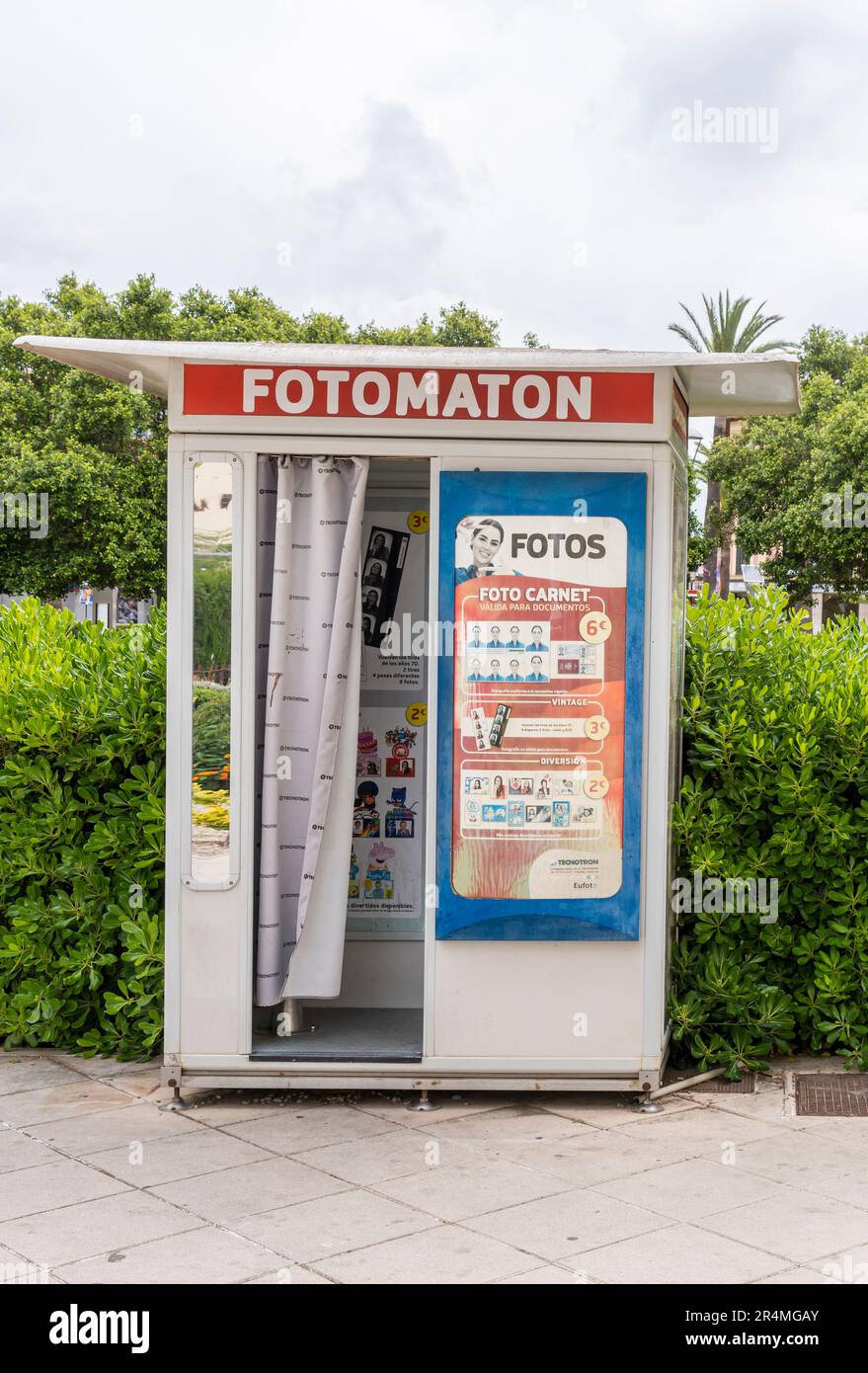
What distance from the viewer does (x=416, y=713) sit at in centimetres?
636

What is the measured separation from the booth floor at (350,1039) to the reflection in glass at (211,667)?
744 millimetres

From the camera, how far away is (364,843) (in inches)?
250

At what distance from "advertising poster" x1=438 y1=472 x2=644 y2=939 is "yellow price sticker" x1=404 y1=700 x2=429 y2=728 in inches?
41.9

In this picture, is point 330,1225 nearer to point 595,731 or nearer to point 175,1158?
point 175,1158

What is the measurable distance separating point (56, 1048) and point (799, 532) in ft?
79.3

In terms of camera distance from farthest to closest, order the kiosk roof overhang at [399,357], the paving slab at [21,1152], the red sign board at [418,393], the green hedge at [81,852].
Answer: the green hedge at [81,852], the red sign board at [418,393], the kiosk roof overhang at [399,357], the paving slab at [21,1152]

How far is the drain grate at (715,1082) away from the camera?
560cm

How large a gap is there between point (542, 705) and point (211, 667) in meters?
1.29

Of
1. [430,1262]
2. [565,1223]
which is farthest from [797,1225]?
[430,1262]

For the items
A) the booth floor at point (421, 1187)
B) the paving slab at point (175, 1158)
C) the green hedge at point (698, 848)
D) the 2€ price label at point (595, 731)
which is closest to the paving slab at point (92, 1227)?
the booth floor at point (421, 1187)

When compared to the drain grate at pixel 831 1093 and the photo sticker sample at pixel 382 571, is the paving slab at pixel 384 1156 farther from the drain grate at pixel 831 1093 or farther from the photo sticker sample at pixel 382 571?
the photo sticker sample at pixel 382 571

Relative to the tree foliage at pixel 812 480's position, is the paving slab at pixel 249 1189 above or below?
below

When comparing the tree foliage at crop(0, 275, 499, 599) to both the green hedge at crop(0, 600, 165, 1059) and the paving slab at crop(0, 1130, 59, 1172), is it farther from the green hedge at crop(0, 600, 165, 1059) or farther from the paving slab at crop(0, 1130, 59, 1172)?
the paving slab at crop(0, 1130, 59, 1172)

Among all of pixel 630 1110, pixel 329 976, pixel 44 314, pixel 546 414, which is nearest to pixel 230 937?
pixel 329 976
